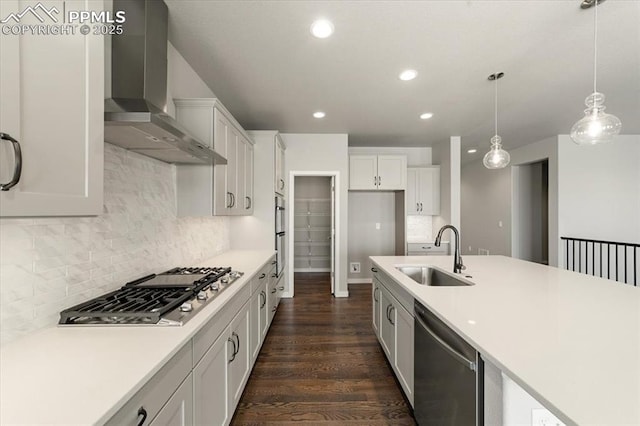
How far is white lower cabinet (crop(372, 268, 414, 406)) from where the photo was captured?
1.70m

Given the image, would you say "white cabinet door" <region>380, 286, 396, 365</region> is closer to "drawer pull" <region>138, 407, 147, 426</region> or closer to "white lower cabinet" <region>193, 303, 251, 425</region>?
"white lower cabinet" <region>193, 303, 251, 425</region>

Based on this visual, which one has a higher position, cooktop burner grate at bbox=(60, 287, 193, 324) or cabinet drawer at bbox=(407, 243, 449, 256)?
cooktop burner grate at bbox=(60, 287, 193, 324)

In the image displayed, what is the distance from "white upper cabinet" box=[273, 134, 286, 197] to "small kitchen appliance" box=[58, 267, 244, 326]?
6.80ft

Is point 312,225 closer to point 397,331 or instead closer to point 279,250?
point 279,250

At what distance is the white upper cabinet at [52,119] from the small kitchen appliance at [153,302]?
50 cm

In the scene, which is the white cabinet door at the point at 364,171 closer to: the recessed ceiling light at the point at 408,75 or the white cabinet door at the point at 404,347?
the recessed ceiling light at the point at 408,75

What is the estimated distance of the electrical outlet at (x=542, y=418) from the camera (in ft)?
2.77

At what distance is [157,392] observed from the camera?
0.87 meters

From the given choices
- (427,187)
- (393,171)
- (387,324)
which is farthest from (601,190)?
(387,324)

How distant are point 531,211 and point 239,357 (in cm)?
703

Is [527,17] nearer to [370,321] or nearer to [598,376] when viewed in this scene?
[598,376]

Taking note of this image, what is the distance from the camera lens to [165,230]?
202 cm

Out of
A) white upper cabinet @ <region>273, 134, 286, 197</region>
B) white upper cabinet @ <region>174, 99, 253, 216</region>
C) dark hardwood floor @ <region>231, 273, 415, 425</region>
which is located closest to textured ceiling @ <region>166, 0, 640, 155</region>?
white upper cabinet @ <region>273, 134, 286, 197</region>

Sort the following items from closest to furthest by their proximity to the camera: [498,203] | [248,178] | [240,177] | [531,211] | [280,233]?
1. [240,177]
2. [248,178]
3. [280,233]
4. [531,211]
5. [498,203]
